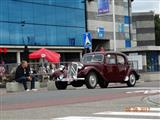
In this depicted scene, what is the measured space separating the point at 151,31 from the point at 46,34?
50.2 m

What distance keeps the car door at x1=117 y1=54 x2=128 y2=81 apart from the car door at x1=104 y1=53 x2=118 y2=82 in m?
0.29

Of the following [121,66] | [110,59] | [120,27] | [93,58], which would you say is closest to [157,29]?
[120,27]

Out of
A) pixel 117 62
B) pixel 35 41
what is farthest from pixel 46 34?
pixel 117 62

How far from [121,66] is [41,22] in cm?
3758

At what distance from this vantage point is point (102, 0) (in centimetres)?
4488

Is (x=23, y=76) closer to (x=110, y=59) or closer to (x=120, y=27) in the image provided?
(x=110, y=59)

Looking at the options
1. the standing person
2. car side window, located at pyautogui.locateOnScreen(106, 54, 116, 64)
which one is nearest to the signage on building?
the standing person

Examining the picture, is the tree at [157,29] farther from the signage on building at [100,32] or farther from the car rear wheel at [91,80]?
the car rear wheel at [91,80]

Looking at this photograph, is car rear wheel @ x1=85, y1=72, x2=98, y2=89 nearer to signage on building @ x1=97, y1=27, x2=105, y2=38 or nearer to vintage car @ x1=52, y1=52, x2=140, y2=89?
vintage car @ x1=52, y1=52, x2=140, y2=89

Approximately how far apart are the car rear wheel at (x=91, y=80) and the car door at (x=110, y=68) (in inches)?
27.7

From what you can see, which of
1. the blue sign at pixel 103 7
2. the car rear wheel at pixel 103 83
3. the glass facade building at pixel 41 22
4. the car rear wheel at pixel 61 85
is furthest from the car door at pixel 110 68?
the glass facade building at pixel 41 22

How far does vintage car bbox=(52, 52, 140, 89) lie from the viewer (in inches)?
982

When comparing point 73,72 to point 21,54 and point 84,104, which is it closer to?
point 84,104

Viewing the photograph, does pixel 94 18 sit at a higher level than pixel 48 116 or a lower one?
higher
